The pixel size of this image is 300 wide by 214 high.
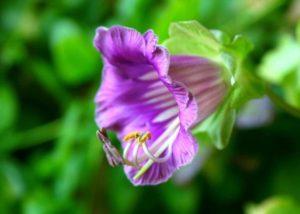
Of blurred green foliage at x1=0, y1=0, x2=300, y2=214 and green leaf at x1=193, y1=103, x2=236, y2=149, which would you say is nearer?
green leaf at x1=193, y1=103, x2=236, y2=149

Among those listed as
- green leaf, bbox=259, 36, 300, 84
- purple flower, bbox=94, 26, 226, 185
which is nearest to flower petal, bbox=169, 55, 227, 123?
purple flower, bbox=94, 26, 226, 185

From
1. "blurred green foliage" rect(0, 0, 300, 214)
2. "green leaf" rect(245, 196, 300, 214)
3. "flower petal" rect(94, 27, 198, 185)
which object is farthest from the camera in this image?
"blurred green foliage" rect(0, 0, 300, 214)

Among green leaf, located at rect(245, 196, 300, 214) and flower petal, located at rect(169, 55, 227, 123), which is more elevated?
flower petal, located at rect(169, 55, 227, 123)

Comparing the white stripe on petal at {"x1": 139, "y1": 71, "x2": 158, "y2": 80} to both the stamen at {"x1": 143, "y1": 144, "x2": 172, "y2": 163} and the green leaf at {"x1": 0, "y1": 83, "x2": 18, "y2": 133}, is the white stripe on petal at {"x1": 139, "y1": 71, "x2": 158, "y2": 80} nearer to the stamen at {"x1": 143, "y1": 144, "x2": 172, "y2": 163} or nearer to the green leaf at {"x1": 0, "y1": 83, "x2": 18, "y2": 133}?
the stamen at {"x1": 143, "y1": 144, "x2": 172, "y2": 163}

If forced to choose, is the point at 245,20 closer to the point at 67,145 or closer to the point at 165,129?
the point at 67,145

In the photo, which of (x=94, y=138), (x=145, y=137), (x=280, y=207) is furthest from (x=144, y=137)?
(x=94, y=138)

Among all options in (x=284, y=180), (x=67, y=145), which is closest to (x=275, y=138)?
(x=284, y=180)

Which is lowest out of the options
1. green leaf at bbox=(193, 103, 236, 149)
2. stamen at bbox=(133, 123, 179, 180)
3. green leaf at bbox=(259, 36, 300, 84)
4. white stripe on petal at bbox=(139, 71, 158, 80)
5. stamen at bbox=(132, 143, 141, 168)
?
green leaf at bbox=(259, 36, 300, 84)
